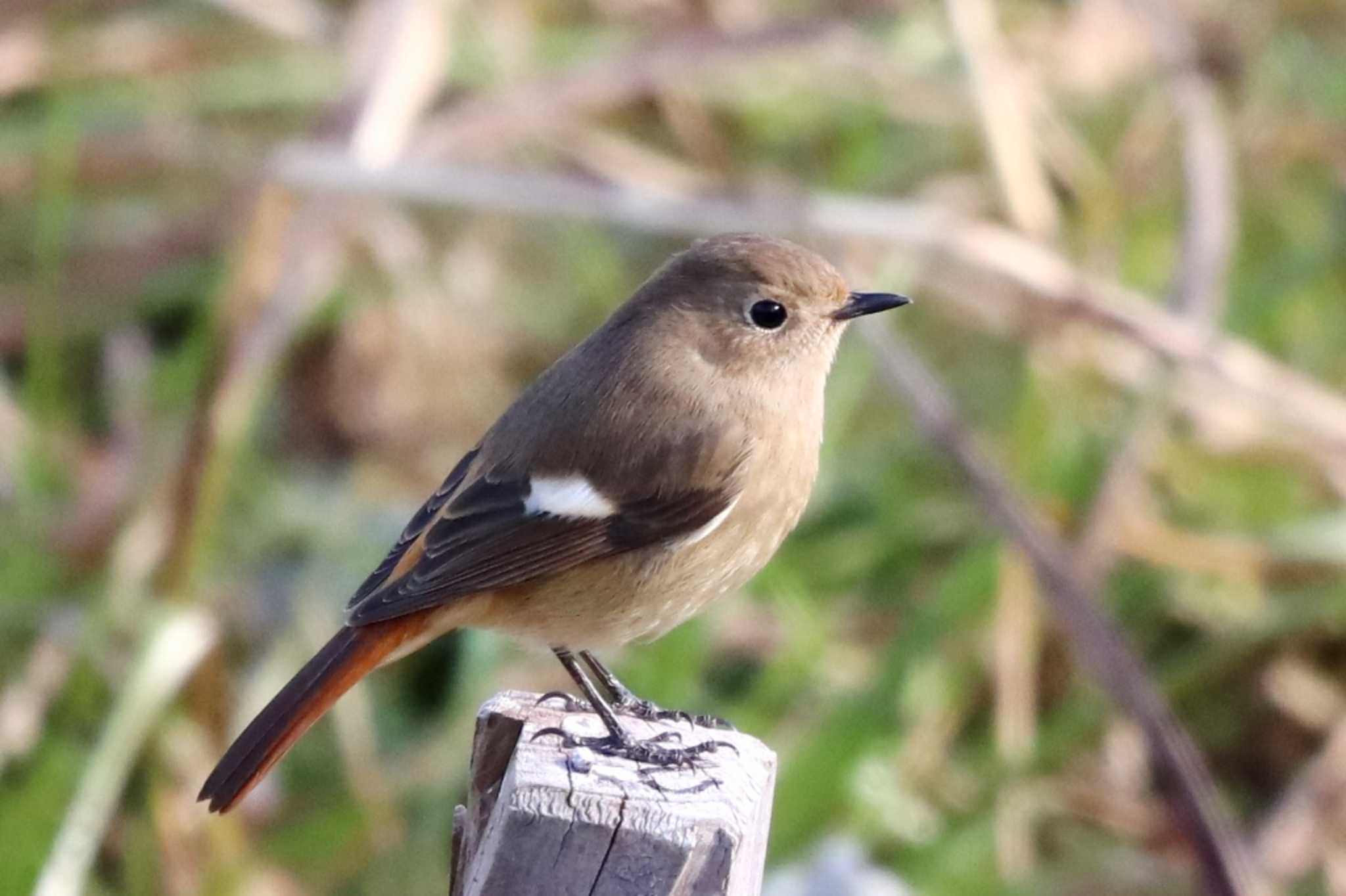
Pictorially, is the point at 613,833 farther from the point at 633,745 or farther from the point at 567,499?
the point at 567,499

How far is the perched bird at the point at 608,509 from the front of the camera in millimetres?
3010

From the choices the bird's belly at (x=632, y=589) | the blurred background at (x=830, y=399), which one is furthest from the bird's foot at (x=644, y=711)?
the blurred background at (x=830, y=399)

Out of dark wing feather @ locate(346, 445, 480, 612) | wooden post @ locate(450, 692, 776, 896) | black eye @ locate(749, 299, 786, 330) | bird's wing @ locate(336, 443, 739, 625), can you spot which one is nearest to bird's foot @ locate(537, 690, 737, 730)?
bird's wing @ locate(336, 443, 739, 625)

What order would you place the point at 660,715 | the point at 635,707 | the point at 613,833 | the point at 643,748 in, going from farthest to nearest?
the point at 635,707 < the point at 660,715 < the point at 643,748 < the point at 613,833

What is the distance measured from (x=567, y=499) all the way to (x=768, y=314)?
0.50 metres

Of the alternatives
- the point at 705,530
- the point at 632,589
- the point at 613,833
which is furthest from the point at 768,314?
the point at 613,833

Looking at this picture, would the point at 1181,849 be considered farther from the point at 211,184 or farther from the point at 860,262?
the point at 211,184

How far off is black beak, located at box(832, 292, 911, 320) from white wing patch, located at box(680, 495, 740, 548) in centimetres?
44

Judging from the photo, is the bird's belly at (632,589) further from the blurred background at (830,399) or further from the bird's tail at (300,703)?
the blurred background at (830,399)

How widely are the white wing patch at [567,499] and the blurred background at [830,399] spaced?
1.13 m

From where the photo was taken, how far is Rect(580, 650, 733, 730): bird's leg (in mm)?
2852

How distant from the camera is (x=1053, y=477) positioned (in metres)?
4.96

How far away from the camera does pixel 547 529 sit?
3023 mm

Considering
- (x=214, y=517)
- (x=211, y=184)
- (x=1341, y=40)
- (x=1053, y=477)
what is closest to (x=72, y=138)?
(x=211, y=184)
